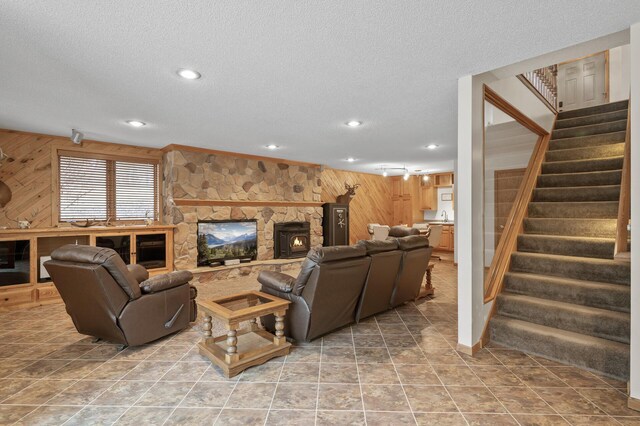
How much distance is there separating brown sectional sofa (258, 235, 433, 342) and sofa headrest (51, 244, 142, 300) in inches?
48.2

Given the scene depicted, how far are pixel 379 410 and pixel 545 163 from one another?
434 centimetres

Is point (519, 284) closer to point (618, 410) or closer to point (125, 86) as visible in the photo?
point (618, 410)

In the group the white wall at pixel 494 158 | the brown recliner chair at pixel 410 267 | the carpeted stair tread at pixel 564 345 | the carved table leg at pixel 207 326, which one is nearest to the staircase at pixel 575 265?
the carpeted stair tread at pixel 564 345

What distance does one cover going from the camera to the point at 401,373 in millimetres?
2551

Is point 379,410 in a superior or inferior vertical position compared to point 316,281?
inferior

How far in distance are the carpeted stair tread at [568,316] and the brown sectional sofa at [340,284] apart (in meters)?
1.14

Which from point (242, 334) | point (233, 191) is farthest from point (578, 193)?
point (233, 191)

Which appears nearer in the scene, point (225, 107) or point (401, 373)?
point (401, 373)

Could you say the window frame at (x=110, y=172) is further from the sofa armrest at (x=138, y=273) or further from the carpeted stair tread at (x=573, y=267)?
the carpeted stair tread at (x=573, y=267)

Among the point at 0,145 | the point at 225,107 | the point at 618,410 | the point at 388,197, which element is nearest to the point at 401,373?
the point at 618,410

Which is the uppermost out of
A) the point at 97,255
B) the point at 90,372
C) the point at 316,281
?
the point at 97,255

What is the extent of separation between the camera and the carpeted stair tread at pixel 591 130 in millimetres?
4480

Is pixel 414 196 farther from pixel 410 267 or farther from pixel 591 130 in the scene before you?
pixel 410 267

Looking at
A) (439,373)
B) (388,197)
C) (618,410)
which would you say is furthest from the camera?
(388,197)
